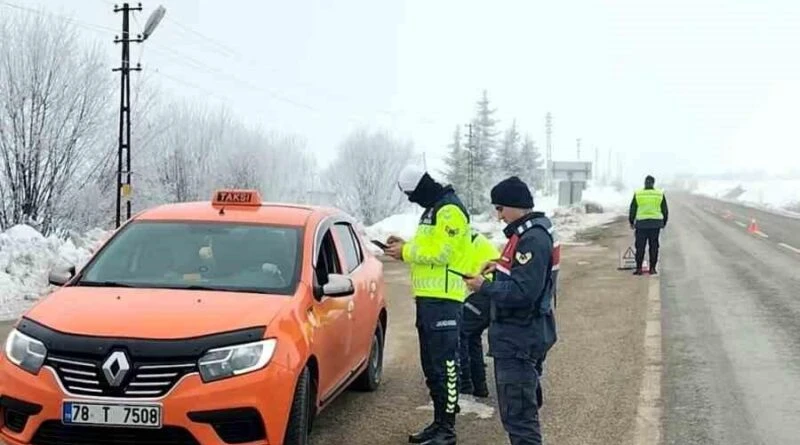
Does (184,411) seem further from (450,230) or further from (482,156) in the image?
(482,156)

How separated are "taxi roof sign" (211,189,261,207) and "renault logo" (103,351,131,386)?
2.19 m

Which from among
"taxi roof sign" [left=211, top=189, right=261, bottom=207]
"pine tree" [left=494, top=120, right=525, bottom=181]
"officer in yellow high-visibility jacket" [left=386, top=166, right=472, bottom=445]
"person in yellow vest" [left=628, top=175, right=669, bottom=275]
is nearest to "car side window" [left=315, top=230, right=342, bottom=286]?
"officer in yellow high-visibility jacket" [left=386, top=166, right=472, bottom=445]

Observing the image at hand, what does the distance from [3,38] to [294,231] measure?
73.8ft

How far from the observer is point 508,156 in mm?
90938

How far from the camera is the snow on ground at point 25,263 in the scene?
12.5 m

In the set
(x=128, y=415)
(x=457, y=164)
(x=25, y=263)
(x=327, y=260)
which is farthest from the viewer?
(x=457, y=164)

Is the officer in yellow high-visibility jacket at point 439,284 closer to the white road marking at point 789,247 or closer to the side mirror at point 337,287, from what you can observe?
the side mirror at point 337,287

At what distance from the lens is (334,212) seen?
22.9 ft

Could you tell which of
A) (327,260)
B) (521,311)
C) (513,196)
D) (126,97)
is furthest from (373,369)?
(126,97)

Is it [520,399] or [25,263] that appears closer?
[520,399]

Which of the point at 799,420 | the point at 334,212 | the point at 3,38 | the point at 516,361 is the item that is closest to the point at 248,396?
the point at 516,361

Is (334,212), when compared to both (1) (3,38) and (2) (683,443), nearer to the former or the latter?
(2) (683,443)

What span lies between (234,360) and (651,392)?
3.98 metres

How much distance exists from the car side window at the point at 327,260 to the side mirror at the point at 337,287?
152 mm
